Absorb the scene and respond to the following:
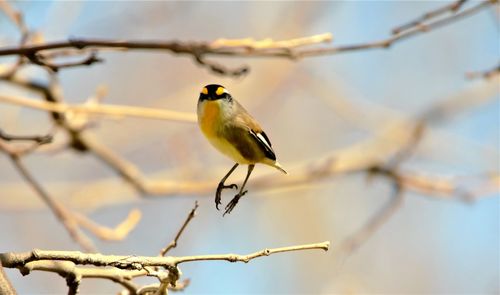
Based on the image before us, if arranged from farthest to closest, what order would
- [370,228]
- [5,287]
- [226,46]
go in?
1. [370,228]
2. [226,46]
3. [5,287]

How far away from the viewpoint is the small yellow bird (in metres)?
1.33

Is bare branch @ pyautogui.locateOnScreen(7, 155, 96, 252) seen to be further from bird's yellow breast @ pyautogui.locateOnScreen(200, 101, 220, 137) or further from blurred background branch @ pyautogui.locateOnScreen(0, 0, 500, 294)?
bird's yellow breast @ pyautogui.locateOnScreen(200, 101, 220, 137)

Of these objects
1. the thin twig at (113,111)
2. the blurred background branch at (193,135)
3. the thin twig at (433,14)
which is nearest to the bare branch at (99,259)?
the blurred background branch at (193,135)

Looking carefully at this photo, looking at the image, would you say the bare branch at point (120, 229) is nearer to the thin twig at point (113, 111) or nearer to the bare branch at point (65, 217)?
the bare branch at point (65, 217)

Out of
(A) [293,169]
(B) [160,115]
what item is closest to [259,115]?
(A) [293,169]

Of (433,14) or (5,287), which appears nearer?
(5,287)

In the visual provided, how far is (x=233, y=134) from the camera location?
134cm

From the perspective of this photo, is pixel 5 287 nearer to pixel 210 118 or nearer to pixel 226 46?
pixel 210 118

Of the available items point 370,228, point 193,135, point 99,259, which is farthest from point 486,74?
point 193,135

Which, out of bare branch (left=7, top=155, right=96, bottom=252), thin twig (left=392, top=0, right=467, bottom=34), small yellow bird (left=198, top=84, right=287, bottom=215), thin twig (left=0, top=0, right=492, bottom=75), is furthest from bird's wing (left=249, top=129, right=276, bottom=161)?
bare branch (left=7, top=155, right=96, bottom=252)

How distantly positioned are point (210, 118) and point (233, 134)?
54mm

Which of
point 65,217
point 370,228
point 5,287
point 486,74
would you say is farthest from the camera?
point 370,228

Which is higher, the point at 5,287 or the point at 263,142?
the point at 263,142

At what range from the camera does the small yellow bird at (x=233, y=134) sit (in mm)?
1328
